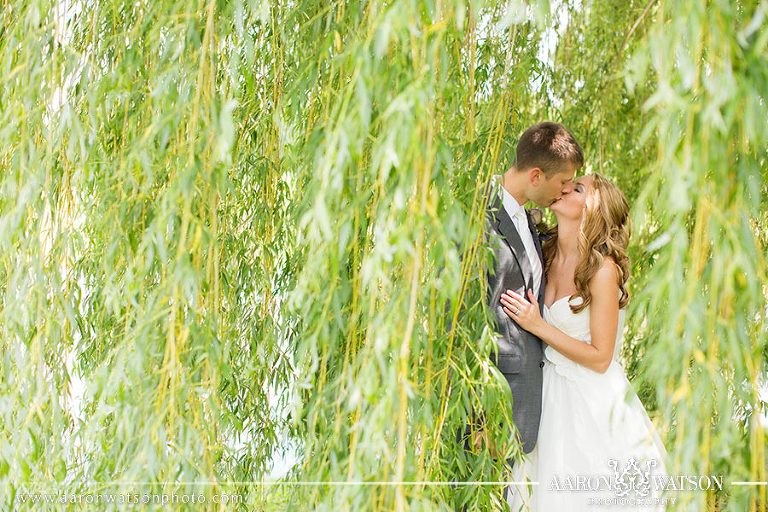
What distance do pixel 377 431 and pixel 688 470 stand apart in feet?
1.50

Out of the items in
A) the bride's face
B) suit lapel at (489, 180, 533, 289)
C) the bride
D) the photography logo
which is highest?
the bride's face

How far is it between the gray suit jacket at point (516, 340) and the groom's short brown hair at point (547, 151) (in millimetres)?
152

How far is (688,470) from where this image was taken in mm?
1225

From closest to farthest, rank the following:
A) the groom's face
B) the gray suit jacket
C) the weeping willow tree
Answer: the weeping willow tree → the gray suit jacket → the groom's face

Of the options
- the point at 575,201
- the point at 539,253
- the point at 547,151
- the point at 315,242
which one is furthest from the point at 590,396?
the point at 315,242

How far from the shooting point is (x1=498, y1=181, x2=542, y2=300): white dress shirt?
2173mm

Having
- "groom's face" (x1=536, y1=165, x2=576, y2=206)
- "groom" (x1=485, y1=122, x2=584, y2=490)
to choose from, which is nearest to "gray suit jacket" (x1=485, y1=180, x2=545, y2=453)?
"groom" (x1=485, y1=122, x2=584, y2=490)

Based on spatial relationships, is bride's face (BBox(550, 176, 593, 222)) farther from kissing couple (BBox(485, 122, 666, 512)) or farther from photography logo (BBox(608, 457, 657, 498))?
photography logo (BBox(608, 457, 657, 498))

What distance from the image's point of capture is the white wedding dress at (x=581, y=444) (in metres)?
2.17

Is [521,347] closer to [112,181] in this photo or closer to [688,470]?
[688,470]

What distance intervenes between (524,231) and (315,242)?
90 centimetres

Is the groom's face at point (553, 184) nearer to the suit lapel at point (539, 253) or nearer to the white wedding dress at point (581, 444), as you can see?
the suit lapel at point (539, 253)

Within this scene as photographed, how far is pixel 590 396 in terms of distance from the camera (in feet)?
7.28

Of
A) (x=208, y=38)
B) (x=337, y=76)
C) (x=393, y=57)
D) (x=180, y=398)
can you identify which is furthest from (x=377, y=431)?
(x=337, y=76)
